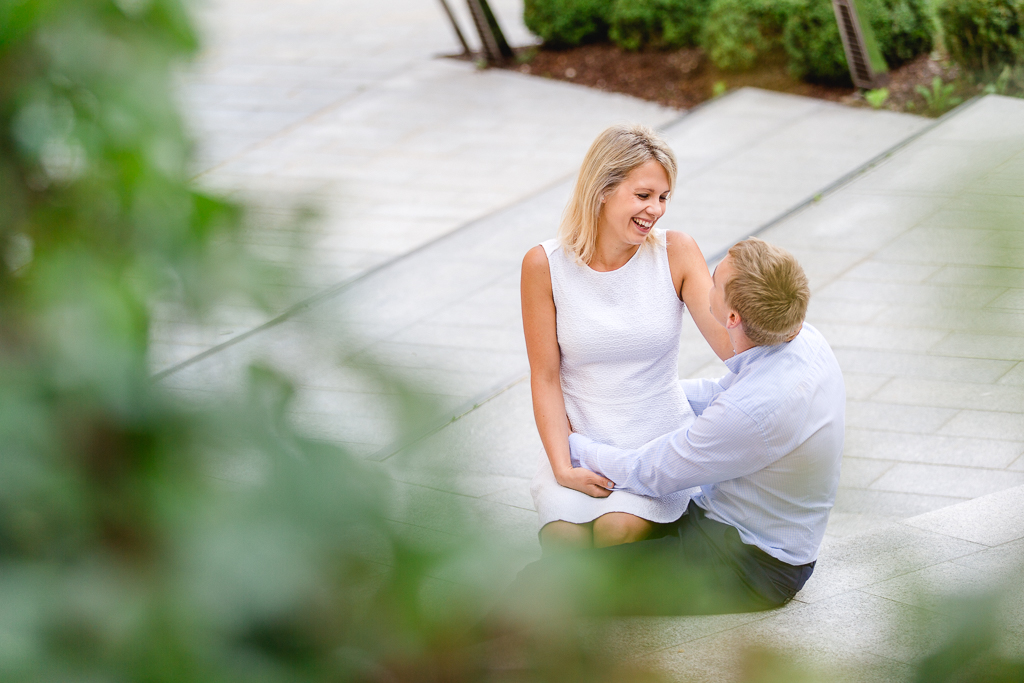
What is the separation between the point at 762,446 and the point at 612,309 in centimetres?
64

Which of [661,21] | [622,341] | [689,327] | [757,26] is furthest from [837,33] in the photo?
[622,341]

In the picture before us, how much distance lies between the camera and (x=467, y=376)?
47cm

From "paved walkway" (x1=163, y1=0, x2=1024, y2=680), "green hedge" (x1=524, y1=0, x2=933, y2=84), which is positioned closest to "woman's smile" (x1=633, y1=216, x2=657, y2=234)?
"paved walkway" (x1=163, y1=0, x2=1024, y2=680)

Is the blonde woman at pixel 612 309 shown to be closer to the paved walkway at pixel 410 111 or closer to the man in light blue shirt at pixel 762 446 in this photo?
the man in light blue shirt at pixel 762 446

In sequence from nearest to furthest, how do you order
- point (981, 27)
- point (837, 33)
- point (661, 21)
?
point (981, 27) → point (837, 33) → point (661, 21)

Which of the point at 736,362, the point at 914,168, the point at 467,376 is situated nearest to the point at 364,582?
the point at 467,376

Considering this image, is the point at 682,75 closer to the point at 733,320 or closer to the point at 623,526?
the point at 733,320

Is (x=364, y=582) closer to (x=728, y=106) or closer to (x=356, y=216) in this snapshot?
(x=356, y=216)

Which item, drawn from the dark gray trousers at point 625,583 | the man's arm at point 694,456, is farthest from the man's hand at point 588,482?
the dark gray trousers at point 625,583

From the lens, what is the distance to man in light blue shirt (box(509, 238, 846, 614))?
7.79ft

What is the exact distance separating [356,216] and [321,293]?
0.36 feet

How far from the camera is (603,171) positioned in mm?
2756

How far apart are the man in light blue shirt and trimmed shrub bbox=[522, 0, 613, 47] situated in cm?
846

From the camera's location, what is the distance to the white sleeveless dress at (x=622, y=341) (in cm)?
282
